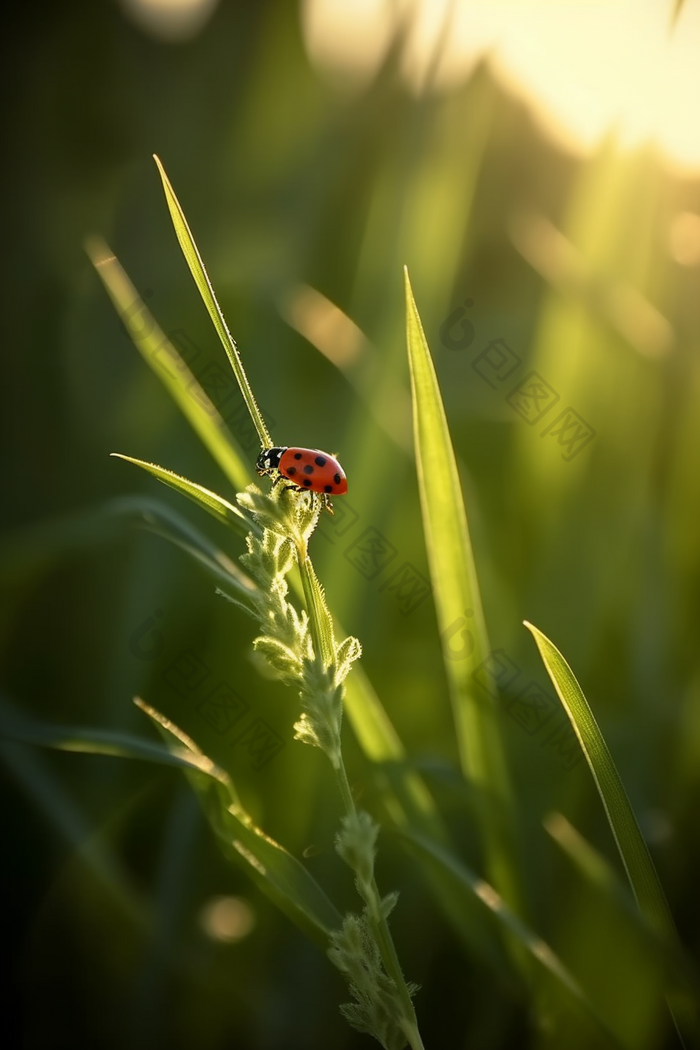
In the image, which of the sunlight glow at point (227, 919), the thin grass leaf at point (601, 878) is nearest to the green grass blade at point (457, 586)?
the thin grass leaf at point (601, 878)

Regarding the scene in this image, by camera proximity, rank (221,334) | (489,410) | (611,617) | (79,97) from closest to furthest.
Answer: (221,334)
(611,617)
(489,410)
(79,97)

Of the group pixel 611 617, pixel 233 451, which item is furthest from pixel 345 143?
pixel 233 451

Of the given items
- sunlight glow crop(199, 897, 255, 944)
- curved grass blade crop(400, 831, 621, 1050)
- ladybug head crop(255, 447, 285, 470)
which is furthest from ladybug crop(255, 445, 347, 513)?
sunlight glow crop(199, 897, 255, 944)

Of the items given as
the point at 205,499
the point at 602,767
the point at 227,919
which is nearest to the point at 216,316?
the point at 205,499

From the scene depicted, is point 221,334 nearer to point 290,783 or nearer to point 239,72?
point 290,783

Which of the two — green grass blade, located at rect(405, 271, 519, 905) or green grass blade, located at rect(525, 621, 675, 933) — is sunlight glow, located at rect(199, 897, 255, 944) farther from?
green grass blade, located at rect(525, 621, 675, 933)

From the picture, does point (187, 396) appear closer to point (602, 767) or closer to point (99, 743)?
point (99, 743)
